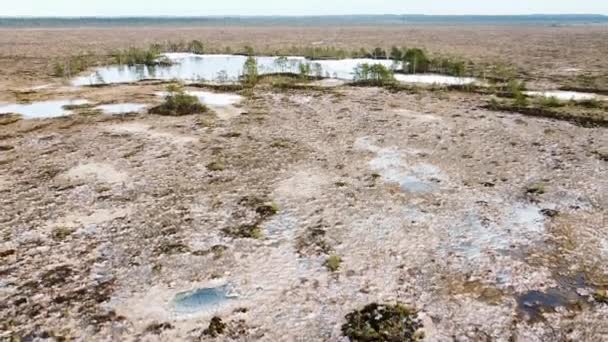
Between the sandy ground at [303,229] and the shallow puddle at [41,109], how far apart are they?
4.74 meters

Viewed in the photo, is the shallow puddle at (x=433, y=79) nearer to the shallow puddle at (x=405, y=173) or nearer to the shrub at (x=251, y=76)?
the shrub at (x=251, y=76)

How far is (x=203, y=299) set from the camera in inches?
523

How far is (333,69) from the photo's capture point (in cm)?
5962

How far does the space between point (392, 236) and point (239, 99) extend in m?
25.0

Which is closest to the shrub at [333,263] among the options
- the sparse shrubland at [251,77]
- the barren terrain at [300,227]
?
the barren terrain at [300,227]

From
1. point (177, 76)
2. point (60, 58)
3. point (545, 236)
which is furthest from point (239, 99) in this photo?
point (60, 58)

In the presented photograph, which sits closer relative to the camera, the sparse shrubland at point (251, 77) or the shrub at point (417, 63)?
the sparse shrubland at point (251, 77)

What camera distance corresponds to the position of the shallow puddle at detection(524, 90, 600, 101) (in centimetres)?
3687

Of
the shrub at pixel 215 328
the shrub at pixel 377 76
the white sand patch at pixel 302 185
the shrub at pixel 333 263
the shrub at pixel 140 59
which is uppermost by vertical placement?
the shrub at pixel 140 59

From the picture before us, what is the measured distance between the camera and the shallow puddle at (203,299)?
12852 millimetres

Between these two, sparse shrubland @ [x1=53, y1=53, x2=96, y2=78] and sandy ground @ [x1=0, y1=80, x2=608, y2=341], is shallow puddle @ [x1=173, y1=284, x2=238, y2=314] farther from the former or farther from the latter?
sparse shrubland @ [x1=53, y1=53, x2=96, y2=78]

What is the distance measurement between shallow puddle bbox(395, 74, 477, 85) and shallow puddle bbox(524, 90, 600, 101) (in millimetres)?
7017

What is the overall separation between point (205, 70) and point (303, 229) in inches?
1851

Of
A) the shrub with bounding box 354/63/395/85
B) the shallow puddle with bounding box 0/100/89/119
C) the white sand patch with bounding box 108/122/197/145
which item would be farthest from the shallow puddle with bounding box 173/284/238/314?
the shrub with bounding box 354/63/395/85
